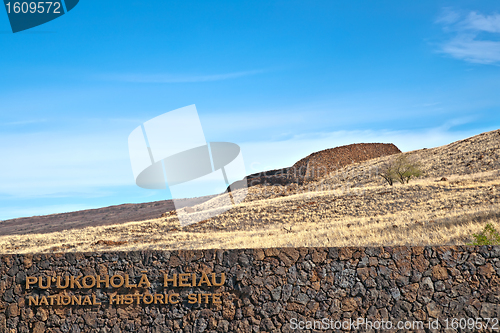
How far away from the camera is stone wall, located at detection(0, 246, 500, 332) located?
401 inches

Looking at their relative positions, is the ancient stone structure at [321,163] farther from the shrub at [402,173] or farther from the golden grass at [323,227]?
the golden grass at [323,227]

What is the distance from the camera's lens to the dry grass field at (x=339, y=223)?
59.9 ft

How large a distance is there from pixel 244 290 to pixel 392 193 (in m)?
24.3

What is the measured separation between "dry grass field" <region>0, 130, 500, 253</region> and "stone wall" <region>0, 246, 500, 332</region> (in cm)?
501

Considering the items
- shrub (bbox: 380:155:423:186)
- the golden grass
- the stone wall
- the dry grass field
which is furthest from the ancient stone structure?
the stone wall

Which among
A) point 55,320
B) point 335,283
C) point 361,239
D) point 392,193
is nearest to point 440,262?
point 335,283

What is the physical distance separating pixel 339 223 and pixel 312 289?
1432 centimetres

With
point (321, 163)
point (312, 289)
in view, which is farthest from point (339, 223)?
point (321, 163)

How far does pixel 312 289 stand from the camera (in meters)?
10.3

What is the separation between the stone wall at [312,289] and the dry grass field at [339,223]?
5013 millimetres

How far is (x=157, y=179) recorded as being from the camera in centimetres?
1301

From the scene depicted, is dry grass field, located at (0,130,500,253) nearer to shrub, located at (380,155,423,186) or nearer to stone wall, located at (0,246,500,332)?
shrub, located at (380,155,423,186)

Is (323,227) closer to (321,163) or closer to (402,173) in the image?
(402,173)

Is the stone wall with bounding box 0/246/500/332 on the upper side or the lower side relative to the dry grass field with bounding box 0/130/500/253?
lower
